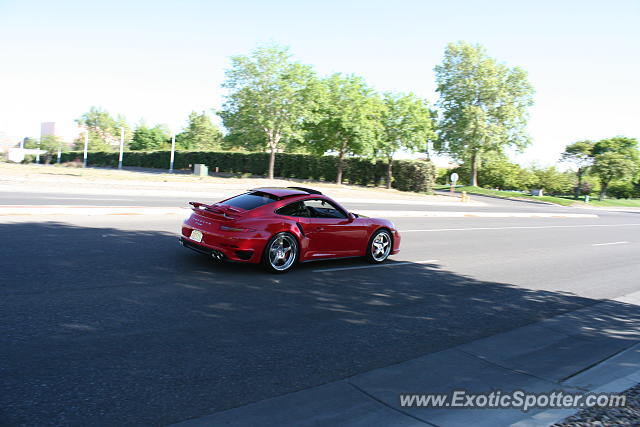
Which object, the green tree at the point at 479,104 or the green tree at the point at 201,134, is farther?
the green tree at the point at 201,134

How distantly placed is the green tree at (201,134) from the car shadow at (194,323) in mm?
71601

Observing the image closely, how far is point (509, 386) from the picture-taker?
4.47m

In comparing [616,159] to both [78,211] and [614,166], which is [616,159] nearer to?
[614,166]

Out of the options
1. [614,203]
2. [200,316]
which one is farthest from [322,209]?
[614,203]

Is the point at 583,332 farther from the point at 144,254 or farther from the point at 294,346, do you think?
the point at 144,254

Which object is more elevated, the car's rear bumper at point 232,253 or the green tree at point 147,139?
the green tree at point 147,139

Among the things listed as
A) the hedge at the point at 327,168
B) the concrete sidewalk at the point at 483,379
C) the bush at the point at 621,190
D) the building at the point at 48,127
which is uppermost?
the building at the point at 48,127

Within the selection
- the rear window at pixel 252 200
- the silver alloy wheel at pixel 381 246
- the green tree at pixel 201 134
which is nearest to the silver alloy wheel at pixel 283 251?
the rear window at pixel 252 200

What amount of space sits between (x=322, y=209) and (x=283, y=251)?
1.19m

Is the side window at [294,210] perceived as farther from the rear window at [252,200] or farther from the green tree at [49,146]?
the green tree at [49,146]

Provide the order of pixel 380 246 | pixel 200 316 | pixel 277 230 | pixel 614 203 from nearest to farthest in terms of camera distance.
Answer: pixel 200 316
pixel 277 230
pixel 380 246
pixel 614 203

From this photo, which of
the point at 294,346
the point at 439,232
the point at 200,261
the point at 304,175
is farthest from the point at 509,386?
the point at 304,175

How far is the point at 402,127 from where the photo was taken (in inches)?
1684

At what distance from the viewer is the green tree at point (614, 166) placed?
63.2m
